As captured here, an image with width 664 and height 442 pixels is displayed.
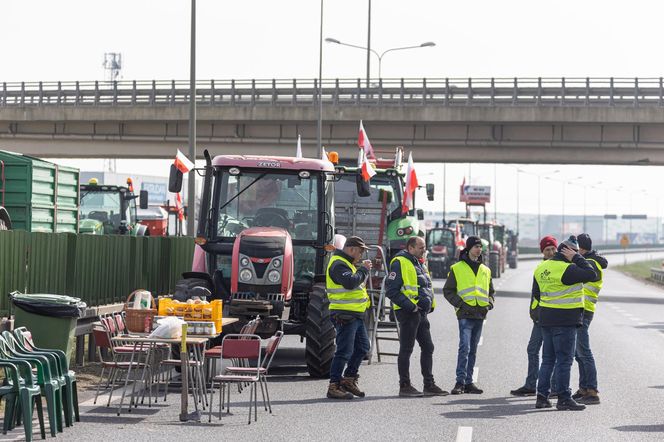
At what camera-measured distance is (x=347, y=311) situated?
14539 millimetres

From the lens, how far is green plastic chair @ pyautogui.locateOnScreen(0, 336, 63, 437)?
1120 cm

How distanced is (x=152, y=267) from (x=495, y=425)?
1138cm

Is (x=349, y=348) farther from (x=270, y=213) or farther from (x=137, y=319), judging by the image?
(x=270, y=213)

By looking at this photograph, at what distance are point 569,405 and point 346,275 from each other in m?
2.68

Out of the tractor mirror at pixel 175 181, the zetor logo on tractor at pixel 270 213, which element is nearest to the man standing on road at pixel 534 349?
the zetor logo on tractor at pixel 270 213

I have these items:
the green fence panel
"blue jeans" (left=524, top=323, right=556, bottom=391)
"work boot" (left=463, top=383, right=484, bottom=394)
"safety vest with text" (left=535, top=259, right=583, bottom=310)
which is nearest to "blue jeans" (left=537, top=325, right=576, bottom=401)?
"safety vest with text" (left=535, top=259, right=583, bottom=310)

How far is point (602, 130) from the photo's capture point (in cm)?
4981

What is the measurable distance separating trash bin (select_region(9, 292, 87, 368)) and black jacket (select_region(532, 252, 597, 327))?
481 centimetres

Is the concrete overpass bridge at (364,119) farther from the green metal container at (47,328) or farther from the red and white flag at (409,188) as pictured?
the green metal container at (47,328)

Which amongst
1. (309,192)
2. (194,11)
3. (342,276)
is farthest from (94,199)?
(342,276)

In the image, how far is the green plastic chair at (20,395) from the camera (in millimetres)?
10672

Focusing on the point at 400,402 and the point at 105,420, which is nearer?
the point at 105,420

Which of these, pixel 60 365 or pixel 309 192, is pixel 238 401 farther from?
pixel 309 192

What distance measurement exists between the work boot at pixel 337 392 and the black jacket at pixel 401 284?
1.10 meters
